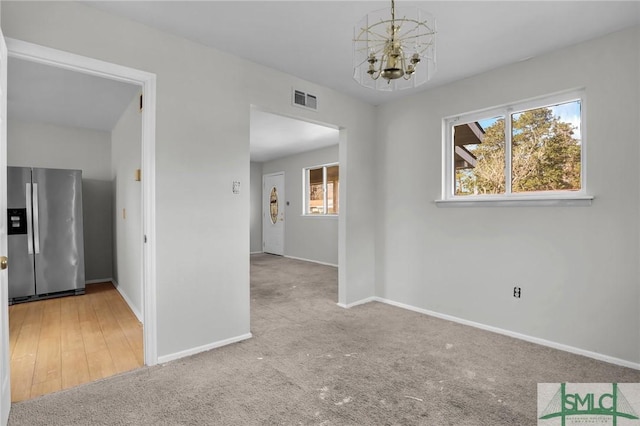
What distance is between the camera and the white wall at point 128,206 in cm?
342

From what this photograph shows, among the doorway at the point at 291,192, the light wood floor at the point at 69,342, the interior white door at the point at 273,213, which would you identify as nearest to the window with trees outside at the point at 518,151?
the doorway at the point at 291,192

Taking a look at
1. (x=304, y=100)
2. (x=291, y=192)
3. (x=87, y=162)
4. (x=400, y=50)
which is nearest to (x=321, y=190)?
(x=291, y=192)

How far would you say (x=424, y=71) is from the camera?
6.30ft

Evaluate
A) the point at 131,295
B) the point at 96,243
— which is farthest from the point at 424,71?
the point at 96,243

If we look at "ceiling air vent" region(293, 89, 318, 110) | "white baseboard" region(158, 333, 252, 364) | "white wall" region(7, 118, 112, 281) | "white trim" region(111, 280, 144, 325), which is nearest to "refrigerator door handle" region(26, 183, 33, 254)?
"white wall" region(7, 118, 112, 281)

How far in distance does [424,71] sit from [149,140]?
193cm

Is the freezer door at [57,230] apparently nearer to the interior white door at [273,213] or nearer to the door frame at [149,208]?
the door frame at [149,208]

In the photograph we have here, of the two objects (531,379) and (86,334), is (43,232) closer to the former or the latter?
(86,334)

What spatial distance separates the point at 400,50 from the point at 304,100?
6.14 ft

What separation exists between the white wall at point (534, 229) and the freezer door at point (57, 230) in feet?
13.3

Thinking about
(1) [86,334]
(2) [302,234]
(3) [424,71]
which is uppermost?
(3) [424,71]

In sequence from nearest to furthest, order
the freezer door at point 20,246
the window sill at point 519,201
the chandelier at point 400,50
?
1. the chandelier at point 400,50
2. the window sill at point 519,201
3. the freezer door at point 20,246

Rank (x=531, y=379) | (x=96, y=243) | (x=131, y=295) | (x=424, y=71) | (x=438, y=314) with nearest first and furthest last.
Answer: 1. (x=424, y=71)
2. (x=531, y=379)
3. (x=438, y=314)
4. (x=131, y=295)
5. (x=96, y=243)

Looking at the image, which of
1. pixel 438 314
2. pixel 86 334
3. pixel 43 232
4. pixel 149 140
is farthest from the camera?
pixel 43 232
